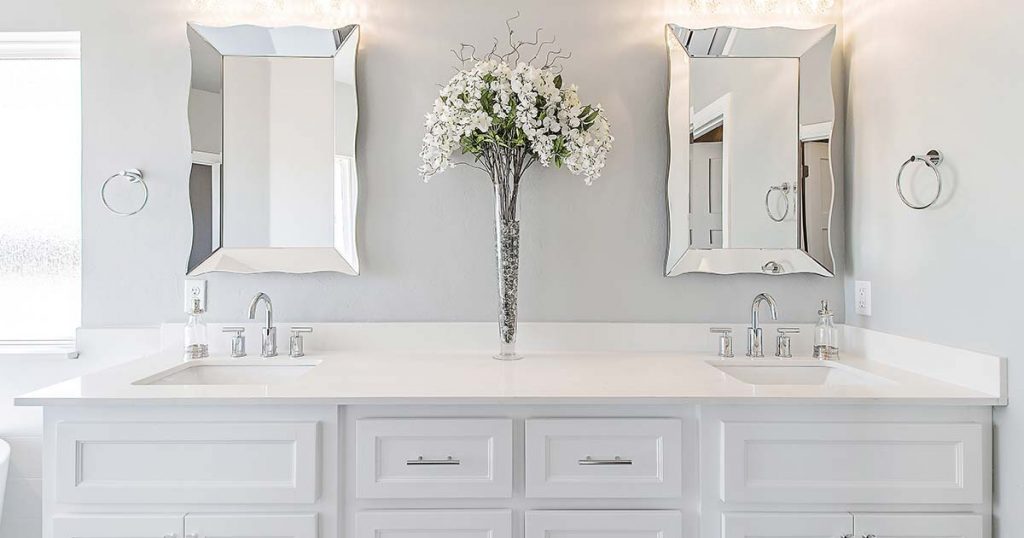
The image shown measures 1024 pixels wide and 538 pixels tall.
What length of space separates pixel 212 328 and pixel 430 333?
683 millimetres

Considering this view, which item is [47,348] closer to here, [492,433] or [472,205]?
[472,205]

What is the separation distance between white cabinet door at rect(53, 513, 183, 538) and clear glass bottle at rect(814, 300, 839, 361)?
69.2 inches

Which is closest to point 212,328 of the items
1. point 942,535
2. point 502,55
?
point 502,55

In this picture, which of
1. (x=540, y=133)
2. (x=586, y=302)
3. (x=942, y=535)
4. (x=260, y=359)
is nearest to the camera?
(x=942, y=535)

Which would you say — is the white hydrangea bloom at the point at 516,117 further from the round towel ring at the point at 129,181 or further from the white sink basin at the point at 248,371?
the round towel ring at the point at 129,181

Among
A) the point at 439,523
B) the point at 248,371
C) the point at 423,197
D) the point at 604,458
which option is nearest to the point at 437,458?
the point at 439,523

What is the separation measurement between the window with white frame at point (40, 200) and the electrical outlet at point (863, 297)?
2.50 m

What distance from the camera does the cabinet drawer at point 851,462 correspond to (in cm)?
148

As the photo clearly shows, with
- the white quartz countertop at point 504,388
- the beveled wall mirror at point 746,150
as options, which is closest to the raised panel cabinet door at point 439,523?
the white quartz countertop at point 504,388

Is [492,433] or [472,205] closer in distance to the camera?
[492,433]

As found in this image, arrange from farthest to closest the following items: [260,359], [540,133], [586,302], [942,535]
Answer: [586,302] < [260,359] < [540,133] < [942,535]

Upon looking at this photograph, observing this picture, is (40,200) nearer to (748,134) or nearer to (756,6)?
(748,134)

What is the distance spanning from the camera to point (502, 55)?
7.03ft

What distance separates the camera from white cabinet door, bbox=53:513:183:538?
4.87 ft
